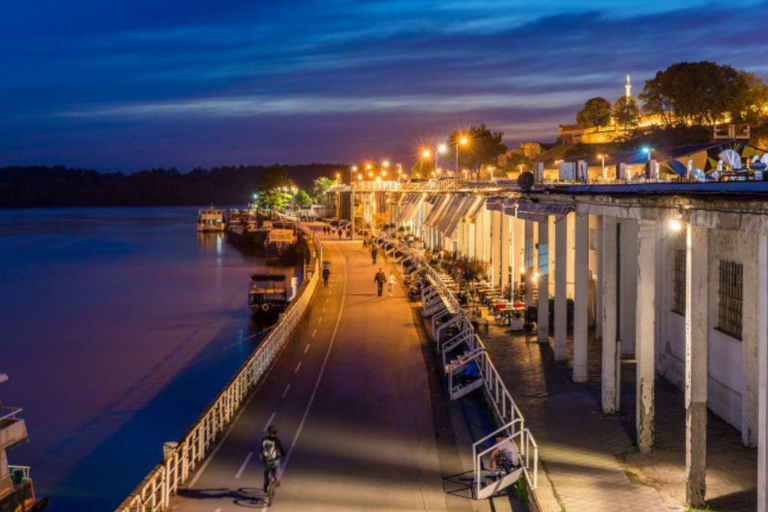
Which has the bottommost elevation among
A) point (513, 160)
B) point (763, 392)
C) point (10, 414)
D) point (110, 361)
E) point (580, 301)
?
point (110, 361)

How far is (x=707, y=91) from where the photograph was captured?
79.5 meters

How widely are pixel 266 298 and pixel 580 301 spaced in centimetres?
3143

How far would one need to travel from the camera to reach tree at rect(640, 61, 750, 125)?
78.5 m

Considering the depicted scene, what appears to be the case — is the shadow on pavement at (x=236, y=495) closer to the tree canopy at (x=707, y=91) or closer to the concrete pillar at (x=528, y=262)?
the concrete pillar at (x=528, y=262)

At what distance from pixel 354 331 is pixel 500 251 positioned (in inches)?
411

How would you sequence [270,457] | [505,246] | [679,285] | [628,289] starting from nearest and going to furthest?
1. [270,457]
2. [679,285]
3. [628,289]
4. [505,246]

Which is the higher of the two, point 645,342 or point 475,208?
point 475,208

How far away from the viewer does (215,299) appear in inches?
2362

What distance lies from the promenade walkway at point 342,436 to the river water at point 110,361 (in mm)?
4867

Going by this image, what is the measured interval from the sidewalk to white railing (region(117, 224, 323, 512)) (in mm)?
5631

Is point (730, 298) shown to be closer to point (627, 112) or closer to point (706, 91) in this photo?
point (706, 91)

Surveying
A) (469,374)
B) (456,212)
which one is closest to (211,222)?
(456,212)

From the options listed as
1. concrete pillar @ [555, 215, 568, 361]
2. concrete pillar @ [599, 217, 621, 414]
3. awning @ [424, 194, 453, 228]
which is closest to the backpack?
concrete pillar @ [599, 217, 621, 414]

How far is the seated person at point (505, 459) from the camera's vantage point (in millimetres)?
13109
